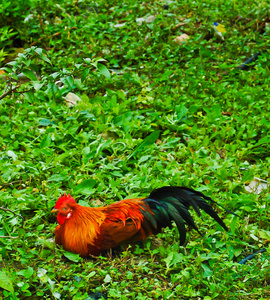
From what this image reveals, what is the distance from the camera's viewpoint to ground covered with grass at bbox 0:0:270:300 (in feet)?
9.30

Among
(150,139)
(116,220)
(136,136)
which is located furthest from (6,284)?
(136,136)

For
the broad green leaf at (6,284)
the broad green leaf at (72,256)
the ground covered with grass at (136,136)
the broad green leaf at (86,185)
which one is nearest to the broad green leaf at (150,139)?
the ground covered with grass at (136,136)

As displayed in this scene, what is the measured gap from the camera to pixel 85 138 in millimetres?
4094

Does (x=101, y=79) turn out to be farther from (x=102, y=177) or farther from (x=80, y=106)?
(x=102, y=177)

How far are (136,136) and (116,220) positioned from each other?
1.58 meters

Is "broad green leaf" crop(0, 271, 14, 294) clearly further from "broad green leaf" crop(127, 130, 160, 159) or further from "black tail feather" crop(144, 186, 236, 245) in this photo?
"broad green leaf" crop(127, 130, 160, 159)

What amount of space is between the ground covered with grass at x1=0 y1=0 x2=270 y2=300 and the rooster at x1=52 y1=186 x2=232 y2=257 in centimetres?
11

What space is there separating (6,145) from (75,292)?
1.92m

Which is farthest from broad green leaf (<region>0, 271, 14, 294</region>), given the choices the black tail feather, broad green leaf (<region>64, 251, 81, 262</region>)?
the black tail feather

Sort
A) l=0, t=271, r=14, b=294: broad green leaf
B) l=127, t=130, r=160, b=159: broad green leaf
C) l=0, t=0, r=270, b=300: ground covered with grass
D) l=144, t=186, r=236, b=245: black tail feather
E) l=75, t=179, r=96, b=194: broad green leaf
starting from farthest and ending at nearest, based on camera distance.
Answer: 1. l=127, t=130, r=160, b=159: broad green leaf
2. l=75, t=179, r=96, b=194: broad green leaf
3. l=144, t=186, r=236, b=245: black tail feather
4. l=0, t=0, r=270, b=300: ground covered with grass
5. l=0, t=271, r=14, b=294: broad green leaf

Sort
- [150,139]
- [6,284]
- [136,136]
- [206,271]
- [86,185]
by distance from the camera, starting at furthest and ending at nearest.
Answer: [136,136] → [150,139] → [86,185] → [206,271] → [6,284]

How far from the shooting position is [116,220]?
2.96 m

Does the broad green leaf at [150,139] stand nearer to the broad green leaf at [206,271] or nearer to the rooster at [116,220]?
the rooster at [116,220]

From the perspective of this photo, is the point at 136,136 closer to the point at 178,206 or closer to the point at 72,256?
the point at 178,206
